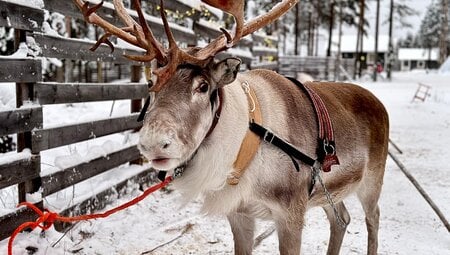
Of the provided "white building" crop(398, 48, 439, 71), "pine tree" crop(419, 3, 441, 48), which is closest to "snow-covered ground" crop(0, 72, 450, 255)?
"pine tree" crop(419, 3, 441, 48)

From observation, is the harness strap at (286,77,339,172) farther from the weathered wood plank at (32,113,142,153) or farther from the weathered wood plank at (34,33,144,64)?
the weathered wood plank at (32,113,142,153)

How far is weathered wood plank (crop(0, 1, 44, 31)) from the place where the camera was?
3533 mm

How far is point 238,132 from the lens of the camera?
9.27 ft

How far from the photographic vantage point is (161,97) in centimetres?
249

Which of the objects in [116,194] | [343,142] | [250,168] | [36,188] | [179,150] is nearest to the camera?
[179,150]

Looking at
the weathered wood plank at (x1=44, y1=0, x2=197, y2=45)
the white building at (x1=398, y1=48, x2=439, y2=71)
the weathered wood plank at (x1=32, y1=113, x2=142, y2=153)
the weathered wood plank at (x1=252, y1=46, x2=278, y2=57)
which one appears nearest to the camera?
the weathered wood plank at (x1=32, y1=113, x2=142, y2=153)

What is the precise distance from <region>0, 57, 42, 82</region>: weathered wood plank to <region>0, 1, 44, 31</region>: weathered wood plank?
0.26 metres

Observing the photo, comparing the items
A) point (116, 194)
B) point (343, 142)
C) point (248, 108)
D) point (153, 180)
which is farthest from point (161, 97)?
point (153, 180)

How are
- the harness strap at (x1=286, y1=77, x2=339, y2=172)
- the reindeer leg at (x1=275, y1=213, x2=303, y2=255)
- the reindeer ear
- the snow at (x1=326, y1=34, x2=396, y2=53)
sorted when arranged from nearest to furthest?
the reindeer ear, the reindeer leg at (x1=275, y1=213, x2=303, y2=255), the harness strap at (x1=286, y1=77, x2=339, y2=172), the snow at (x1=326, y1=34, x2=396, y2=53)

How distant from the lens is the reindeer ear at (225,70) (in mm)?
2615

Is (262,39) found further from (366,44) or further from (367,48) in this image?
(366,44)

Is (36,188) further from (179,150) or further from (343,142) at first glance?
(343,142)

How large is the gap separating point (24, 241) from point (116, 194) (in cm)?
178

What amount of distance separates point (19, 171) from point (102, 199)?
5.06ft
